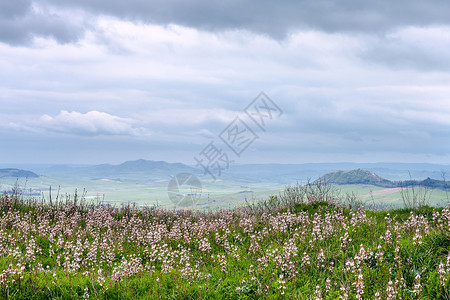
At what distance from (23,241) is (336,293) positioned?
10633 millimetres

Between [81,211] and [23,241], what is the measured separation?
579cm

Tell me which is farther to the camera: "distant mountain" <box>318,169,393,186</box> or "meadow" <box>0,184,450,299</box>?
"distant mountain" <box>318,169,393,186</box>

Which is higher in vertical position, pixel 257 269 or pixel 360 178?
pixel 257 269

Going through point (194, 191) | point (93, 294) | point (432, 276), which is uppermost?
point (194, 191)

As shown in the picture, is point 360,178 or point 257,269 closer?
point 257,269

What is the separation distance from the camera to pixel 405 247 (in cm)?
805

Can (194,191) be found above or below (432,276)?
above

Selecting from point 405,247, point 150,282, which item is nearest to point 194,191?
point 150,282

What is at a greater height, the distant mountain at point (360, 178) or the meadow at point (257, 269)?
the meadow at point (257, 269)

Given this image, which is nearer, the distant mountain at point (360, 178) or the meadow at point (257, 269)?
the meadow at point (257, 269)

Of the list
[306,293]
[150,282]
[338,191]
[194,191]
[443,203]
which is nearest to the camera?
[306,293]

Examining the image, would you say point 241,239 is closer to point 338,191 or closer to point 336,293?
point 336,293

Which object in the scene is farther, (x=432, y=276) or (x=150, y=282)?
(x=150, y=282)

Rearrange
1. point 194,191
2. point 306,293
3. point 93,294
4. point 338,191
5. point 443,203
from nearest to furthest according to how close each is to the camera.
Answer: point 306,293 → point 93,294 → point 443,203 → point 194,191 → point 338,191
